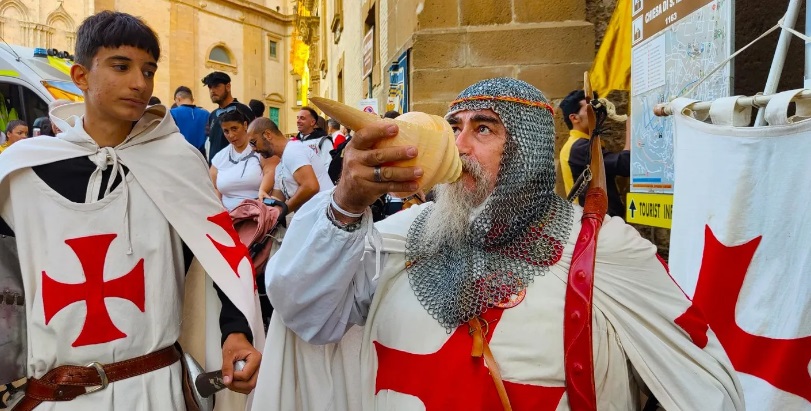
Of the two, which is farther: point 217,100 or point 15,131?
point 15,131

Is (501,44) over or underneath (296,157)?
over

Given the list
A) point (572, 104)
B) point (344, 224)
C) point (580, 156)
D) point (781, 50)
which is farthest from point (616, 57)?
point (344, 224)

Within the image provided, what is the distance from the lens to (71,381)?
184cm

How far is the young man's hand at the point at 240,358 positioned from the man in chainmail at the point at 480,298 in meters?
0.20

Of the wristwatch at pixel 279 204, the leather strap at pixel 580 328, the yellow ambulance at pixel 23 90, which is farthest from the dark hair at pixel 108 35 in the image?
the yellow ambulance at pixel 23 90

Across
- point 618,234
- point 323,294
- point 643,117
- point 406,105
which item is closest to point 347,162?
point 323,294

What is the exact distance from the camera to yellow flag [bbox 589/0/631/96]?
172 inches

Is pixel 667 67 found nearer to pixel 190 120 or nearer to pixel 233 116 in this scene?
pixel 233 116

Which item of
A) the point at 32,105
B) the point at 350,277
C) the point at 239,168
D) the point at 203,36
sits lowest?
the point at 350,277

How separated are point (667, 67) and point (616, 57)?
130 cm

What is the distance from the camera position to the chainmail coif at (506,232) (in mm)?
1695

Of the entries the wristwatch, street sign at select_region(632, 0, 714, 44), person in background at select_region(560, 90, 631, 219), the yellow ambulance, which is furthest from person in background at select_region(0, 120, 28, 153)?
street sign at select_region(632, 0, 714, 44)

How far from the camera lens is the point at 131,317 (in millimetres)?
Answer: 1952

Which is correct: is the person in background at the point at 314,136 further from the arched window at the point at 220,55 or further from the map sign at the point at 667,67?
the arched window at the point at 220,55
